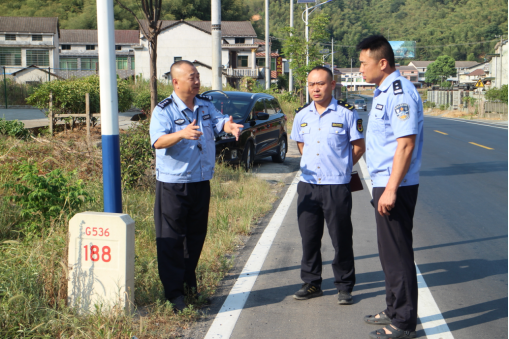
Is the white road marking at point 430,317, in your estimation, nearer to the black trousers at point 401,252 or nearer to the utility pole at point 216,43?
the black trousers at point 401,252

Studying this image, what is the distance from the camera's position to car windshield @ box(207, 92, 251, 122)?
36.3 feet

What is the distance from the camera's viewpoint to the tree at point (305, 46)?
29750 mm

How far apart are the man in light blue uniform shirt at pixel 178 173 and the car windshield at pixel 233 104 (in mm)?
6793

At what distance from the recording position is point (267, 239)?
6.26 metres

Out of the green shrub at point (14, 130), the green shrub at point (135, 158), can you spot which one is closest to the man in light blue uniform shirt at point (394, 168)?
the green shrub at point (135, 158)

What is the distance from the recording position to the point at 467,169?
39.8 ft

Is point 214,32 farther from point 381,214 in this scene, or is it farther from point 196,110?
point 381,214

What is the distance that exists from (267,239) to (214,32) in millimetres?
7015

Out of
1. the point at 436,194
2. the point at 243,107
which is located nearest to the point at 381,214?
the point at 436,194

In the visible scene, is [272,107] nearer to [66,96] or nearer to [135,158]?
[66,96]

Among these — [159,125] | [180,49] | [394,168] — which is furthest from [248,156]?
[180,49]

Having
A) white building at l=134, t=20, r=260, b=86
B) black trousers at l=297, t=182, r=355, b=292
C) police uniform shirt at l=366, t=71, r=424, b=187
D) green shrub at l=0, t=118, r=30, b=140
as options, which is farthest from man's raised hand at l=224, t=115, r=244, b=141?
white building at l=134, t=20, r=260, b=86

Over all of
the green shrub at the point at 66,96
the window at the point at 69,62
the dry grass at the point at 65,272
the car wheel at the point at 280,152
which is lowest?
the dry grass at the point at 65,272

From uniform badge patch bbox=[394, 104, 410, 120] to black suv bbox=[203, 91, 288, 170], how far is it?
22.0 ft
